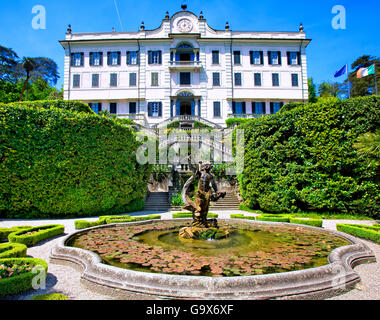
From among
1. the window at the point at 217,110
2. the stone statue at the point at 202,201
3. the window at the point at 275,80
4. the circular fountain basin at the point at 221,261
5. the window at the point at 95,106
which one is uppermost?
the window at the point at 275,80

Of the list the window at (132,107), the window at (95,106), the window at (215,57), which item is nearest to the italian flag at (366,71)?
the window at (215,57)

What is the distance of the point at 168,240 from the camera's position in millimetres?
7020

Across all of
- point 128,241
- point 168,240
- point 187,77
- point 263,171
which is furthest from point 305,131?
point 187,77

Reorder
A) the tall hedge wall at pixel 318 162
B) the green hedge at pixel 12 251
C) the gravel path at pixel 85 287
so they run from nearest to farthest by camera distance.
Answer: the gravel path at pixel 85 287 < the green hedge at pixel 12 251 < the tall hedge wall at pixel 318 162

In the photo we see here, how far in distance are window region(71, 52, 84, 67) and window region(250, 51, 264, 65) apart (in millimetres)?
23695

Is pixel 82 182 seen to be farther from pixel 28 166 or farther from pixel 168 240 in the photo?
pixel 168 240

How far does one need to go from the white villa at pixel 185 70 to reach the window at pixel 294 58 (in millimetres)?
141

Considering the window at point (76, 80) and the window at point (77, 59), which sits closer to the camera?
the window at point (76, 80)

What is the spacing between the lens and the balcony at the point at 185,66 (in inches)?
1261

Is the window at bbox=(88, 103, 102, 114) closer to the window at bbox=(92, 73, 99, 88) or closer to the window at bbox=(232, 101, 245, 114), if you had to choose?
the window at bbox=(92, 73, 99, 88)

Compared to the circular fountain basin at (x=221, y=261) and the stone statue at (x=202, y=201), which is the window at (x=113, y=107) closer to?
the circular fountain basin at (x=221, y=261)

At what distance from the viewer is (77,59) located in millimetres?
33000

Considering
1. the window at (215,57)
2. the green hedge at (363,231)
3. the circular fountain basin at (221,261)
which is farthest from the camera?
the window at (215,57)
